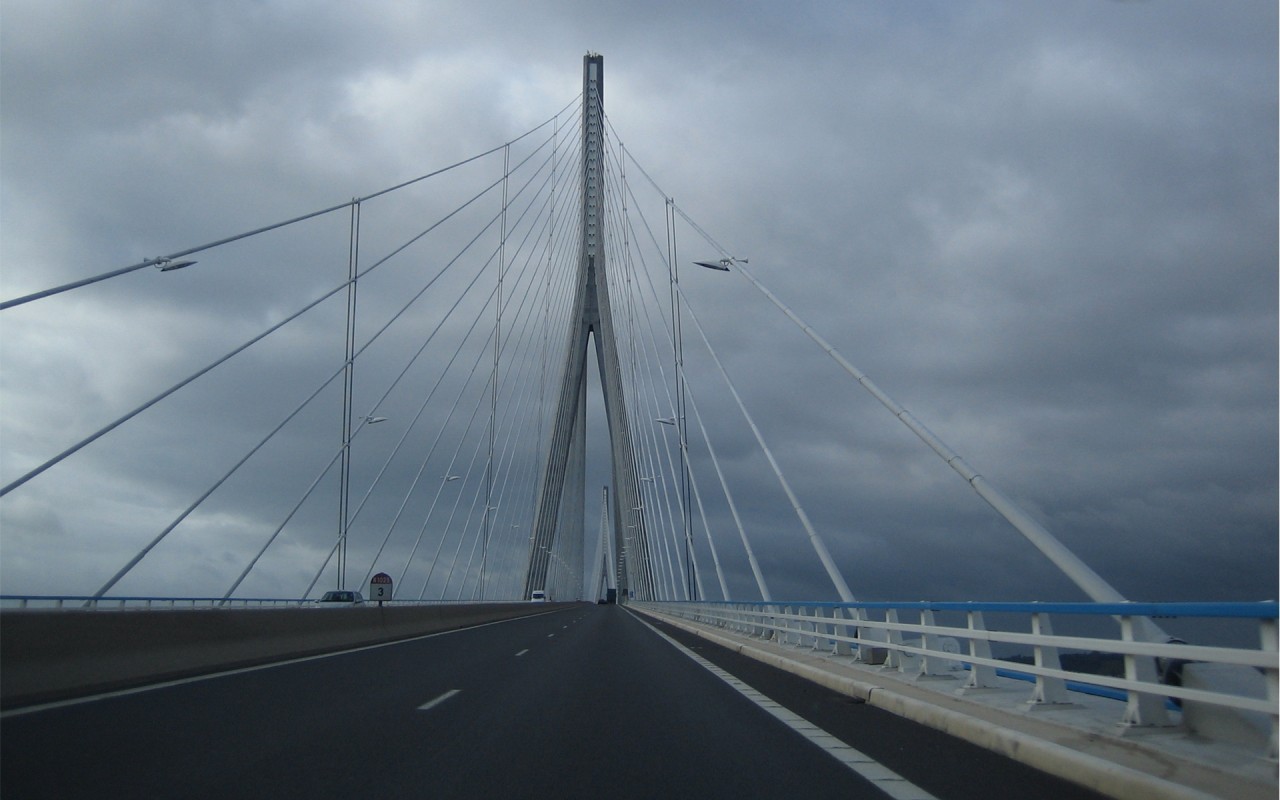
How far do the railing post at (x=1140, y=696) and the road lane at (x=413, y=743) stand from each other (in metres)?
2.12

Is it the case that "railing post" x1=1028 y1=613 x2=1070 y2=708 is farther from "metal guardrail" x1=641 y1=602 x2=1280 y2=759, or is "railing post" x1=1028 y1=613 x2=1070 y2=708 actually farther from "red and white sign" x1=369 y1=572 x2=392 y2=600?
"red and white sign" x1=369 y1=572 x2=392 y2=600

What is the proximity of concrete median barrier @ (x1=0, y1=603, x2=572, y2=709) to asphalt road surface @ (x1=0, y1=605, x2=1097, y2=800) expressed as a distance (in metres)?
0.63

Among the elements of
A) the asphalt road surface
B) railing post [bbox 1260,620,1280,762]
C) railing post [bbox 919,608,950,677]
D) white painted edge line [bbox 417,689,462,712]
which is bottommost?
white painted edge line [bbox 417,689,462,712]

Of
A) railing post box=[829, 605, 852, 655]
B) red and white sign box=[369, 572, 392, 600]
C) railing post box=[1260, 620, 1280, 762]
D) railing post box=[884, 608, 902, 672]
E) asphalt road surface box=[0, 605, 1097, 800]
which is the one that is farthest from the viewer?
red and white sign box=[369, 572, 392, 600]

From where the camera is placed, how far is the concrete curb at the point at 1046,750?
573cm

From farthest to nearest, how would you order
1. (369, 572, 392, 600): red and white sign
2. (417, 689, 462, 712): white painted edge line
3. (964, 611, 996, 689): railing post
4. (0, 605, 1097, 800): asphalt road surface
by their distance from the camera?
(369, 572, 392, 600): red and white sign
(417, 689, 462, 712): white painted edge line
(964, 611, 996, 689): railing post
(0, 605, 1097, 800): asphalt road surface

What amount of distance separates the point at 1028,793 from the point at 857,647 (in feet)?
34.1

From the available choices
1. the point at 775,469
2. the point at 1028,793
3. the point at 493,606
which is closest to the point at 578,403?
the point at 493,606

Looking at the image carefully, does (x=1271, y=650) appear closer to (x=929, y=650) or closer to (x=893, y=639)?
(x=929, y=650)

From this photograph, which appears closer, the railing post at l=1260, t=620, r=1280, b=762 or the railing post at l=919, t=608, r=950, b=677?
the railing post at l=1260, t=620, r=1280, b=762

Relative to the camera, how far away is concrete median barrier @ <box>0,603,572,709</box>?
1030 centimetres

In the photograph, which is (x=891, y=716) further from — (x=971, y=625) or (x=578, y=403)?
(x=578, y=403)

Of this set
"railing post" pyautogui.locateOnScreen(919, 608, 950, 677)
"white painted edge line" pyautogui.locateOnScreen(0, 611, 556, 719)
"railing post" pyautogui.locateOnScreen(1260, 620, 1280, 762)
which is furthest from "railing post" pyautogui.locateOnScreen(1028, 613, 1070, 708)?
"white painted edge line" pyautogui.locateOnScreen(0, 611, 556, 719)

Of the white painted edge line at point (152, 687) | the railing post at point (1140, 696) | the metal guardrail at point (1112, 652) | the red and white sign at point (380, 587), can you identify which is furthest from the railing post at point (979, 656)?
the red and white sign at point (380, 587)
